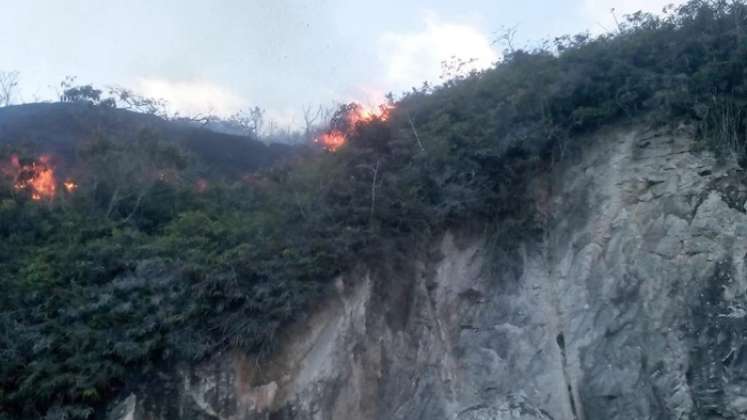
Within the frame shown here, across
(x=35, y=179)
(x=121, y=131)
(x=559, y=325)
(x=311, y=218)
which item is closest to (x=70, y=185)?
(x=35, y=179)

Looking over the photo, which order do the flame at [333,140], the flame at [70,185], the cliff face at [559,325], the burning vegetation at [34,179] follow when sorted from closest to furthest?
the cliff face at [559,325], the flame at [333,140], the burning vegetation at [34,179], the flame at [70,185]

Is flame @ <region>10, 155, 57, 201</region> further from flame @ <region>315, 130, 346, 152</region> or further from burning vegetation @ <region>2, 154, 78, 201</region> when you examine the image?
flame @ <region>315, 130, 346, 152</region>

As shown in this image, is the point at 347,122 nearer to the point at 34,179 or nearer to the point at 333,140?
the point at 333,140

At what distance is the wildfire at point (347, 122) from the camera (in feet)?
43.8

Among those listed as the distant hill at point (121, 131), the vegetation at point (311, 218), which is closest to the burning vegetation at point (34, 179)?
the vegetation at point (311, 218)

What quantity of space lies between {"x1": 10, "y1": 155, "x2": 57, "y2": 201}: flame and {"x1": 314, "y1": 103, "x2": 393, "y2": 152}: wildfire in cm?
531

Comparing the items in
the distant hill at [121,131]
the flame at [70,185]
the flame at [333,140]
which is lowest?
the flame at [70,185]

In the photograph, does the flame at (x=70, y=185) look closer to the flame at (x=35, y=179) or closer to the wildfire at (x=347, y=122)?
the flame at (x=35, y=179)

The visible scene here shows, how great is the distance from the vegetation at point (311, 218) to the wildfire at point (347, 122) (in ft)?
0.97

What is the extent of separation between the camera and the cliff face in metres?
9.32

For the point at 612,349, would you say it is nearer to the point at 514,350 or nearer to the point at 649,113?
the point at 514,350

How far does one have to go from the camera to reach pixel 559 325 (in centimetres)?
1030

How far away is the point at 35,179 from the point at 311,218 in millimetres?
6377

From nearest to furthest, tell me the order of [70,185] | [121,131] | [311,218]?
[311,218] → [70,185] → [121,131]
